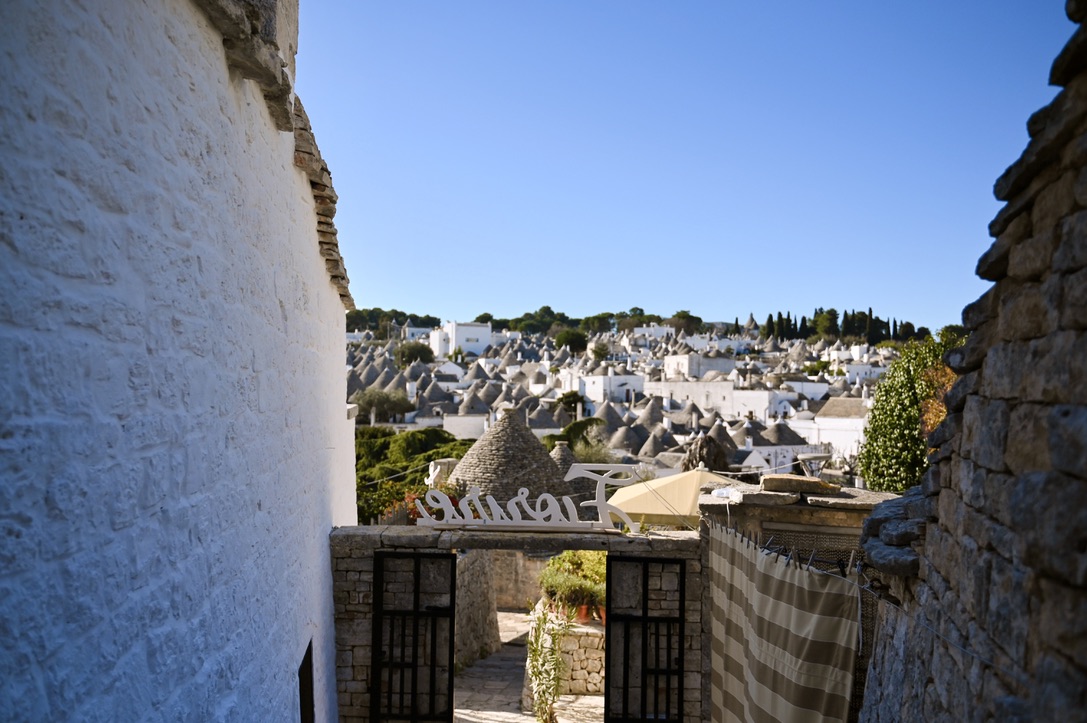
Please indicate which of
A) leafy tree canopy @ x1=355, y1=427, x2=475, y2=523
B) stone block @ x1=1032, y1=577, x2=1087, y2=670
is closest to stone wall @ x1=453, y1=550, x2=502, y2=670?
stone block @ x1=1032, y1=577, x2=1087, y2=670

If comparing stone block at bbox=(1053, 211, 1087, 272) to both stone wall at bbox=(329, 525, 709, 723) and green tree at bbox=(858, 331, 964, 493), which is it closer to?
stone wall at bbox=(329, 525, 709, 723)

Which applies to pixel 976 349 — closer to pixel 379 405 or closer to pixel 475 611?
pixel 475 611

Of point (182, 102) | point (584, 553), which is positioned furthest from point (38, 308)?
point (584, 553)

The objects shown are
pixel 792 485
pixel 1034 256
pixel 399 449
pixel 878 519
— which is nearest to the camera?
pixel 1034 256

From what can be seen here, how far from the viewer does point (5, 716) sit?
2324 mm

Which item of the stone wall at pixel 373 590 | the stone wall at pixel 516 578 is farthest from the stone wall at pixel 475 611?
the stone wall at pixel 373 590

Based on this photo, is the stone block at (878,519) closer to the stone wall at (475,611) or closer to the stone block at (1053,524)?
the stone block at (1053,524)

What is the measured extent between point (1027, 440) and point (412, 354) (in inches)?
3627

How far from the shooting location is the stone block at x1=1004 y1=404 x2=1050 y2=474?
2.65 meters

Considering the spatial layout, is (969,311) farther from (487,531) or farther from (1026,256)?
(487,531)

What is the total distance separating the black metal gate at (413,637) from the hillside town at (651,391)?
309 inches

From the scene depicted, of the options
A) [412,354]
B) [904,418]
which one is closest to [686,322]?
[412,354]

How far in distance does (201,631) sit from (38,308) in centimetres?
200

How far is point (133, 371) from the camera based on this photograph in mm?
3152
